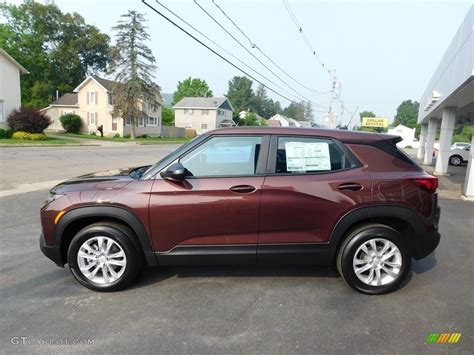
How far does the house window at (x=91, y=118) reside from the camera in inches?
1730

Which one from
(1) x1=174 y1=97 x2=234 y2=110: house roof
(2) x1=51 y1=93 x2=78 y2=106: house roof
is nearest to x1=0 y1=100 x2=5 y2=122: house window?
(2) x1=51 y1=93 x2=78 y2=106: house roof

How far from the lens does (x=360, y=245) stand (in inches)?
145

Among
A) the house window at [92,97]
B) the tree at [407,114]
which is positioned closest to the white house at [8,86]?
the house window at [92,97]

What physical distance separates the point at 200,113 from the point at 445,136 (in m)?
51.3

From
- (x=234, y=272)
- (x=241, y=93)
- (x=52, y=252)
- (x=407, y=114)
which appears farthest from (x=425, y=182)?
(x=407, y=114)

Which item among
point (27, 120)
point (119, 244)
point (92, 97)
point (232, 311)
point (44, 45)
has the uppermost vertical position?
point (44, 45)

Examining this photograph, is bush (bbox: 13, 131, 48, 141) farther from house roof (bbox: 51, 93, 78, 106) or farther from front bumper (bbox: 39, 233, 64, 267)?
front bumper (bbox: 39, 233, 64, 267)

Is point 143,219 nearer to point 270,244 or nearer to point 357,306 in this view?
point 270,244

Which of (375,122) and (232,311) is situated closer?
(232,311)

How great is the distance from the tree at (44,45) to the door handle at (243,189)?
Result: 6116cm

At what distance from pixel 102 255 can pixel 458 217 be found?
278 inches

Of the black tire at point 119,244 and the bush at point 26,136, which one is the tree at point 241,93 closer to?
the bush at point 26,136

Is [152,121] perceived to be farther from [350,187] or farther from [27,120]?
[350,187]

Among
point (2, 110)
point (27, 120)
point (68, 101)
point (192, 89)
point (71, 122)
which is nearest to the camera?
point (27, 120)
